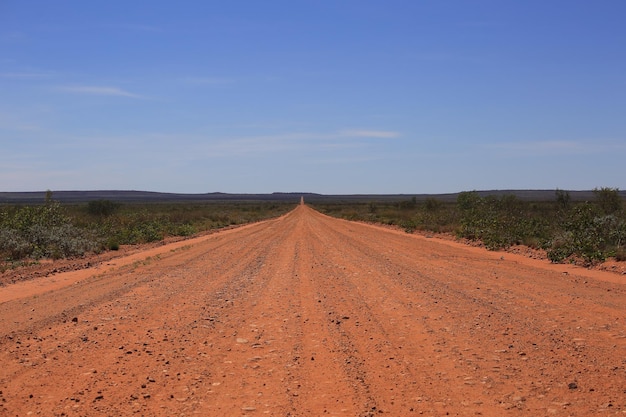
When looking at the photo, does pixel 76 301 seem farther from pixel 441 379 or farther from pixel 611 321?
pixel 611 321

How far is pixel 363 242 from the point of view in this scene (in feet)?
89.2

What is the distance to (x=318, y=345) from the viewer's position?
8070 millimetres

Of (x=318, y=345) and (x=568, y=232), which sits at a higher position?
(x=568, y=232)

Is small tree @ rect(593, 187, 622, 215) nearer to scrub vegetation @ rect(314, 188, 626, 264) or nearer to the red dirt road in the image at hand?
scrub vegetation @ rect(314, 188, 626, 264)

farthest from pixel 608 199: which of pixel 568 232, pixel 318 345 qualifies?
pixel 318 345

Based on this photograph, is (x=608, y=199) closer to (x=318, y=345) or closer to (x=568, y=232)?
(x=568, y=232)

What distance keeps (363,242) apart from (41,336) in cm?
1931

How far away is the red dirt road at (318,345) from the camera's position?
5887mm

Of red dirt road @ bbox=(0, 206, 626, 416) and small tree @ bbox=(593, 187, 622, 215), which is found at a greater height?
small tree @ bbox=(593, 187, 622, 215)

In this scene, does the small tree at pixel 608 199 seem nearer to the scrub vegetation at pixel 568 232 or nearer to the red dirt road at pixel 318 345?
the scrub vegetation at pixel 568 232

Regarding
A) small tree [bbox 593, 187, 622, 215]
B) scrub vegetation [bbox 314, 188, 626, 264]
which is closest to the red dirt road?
scrub vegetation [bbox 314, 188, 626, 264]

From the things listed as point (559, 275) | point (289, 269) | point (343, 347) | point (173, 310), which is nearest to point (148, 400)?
point (343, 347)

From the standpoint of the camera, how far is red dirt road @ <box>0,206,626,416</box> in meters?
5.89

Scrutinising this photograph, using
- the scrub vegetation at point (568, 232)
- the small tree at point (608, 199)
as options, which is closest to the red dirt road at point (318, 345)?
the scrub vegetation at point (568, 232)
